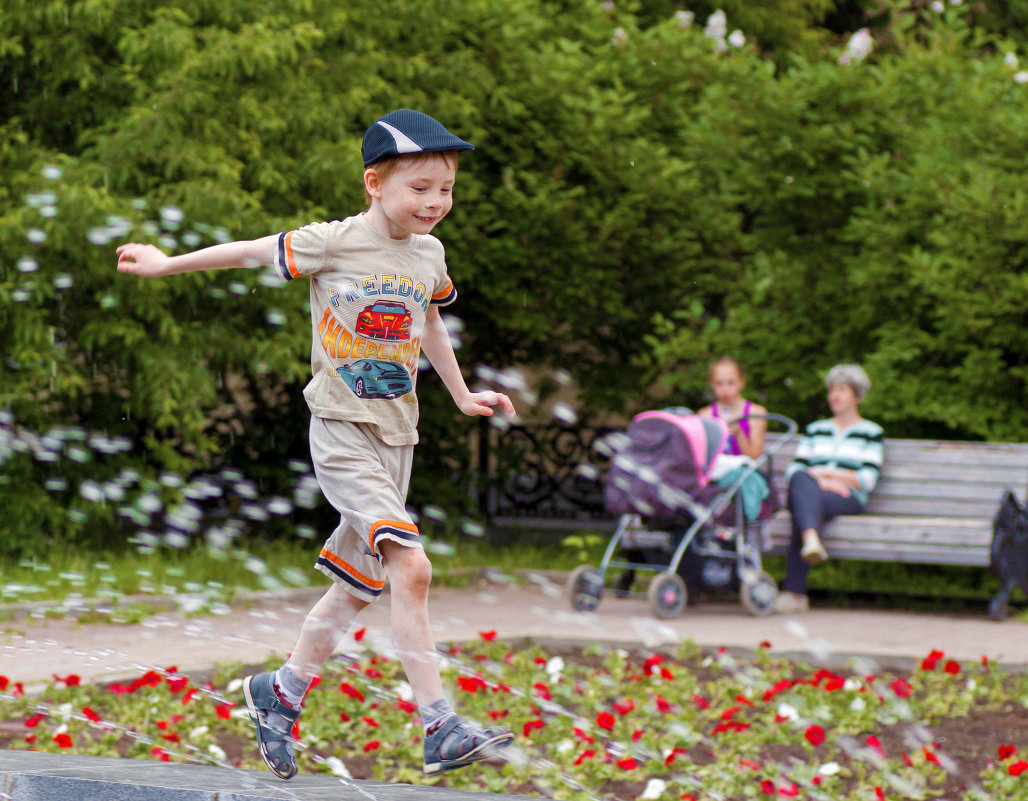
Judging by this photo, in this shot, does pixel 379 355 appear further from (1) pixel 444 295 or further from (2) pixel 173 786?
(2) pixel 173 786

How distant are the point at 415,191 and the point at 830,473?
6.29 meters

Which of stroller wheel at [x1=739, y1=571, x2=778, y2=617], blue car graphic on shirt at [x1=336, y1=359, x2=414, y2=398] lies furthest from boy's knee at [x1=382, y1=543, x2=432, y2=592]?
stroller wheel at [x1=739, y1=571, x2=778, y2=617]

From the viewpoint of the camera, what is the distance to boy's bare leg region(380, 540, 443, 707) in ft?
11.6

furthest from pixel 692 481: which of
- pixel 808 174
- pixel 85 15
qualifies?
pixel 85 15

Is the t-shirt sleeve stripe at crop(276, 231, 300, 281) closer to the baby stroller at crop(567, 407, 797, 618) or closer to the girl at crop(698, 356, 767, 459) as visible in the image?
the baby stroller at crop(567, 407, 797, 618)

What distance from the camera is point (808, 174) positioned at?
1024cm

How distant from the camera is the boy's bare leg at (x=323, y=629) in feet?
12.2

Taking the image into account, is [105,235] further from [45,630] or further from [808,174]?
[808,174]

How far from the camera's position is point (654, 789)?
464cm

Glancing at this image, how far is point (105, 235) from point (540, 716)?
427 cm

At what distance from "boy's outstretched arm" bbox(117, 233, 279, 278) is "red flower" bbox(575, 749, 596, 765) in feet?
7.27

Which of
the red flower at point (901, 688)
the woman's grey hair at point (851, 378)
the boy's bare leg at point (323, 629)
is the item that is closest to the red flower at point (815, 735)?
the red flower at point (901, 688)

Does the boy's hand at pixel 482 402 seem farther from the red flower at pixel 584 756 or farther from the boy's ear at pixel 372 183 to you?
the red flower at pixel 584 756

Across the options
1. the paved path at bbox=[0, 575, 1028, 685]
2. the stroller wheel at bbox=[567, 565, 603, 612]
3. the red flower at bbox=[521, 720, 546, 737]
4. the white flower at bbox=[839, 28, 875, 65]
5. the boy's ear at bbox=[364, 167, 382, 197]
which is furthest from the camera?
the white flower at bbox=[839, 28, 875, 65]
